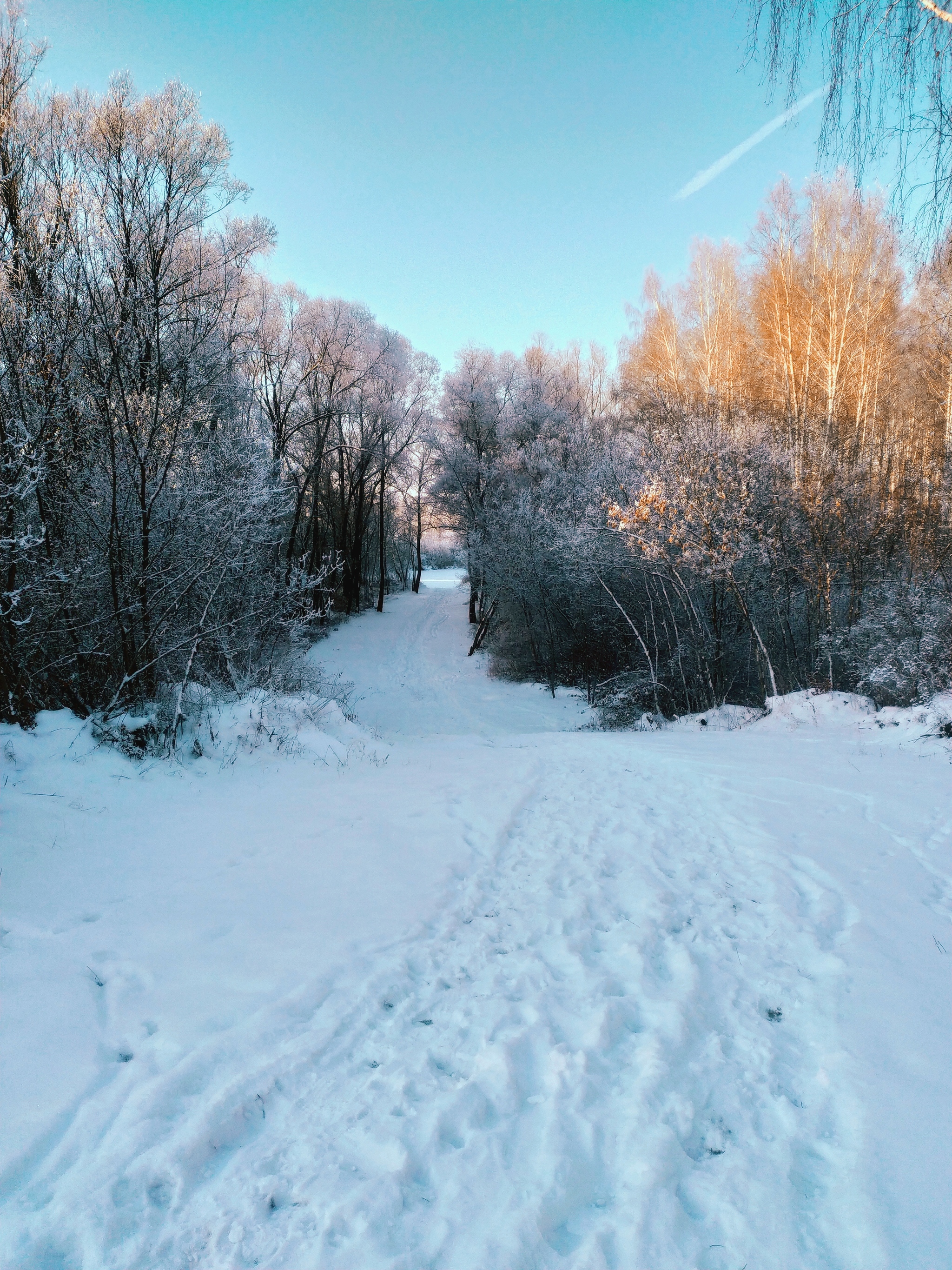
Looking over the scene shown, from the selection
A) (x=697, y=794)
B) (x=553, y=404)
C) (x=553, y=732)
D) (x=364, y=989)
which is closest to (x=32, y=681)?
(x=364, y=989)

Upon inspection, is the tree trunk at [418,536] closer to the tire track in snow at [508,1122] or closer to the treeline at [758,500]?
the treeline at [758,500]

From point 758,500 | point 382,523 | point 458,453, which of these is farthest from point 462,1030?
point 382,523

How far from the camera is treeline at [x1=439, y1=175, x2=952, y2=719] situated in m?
11.7

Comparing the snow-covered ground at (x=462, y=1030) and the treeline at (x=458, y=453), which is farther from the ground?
the treeline at (x=458, y=453)

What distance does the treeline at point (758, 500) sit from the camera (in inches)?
459

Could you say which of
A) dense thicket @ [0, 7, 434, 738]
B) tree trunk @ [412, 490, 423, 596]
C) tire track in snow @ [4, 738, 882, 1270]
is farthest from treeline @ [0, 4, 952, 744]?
tire track in snow @ [4, 738, 882, 1270]

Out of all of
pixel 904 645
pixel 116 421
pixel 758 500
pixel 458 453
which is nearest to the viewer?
pixel 116 421

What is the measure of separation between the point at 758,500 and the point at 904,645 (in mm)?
4585

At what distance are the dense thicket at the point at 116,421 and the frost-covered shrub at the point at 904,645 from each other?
915 centimetres

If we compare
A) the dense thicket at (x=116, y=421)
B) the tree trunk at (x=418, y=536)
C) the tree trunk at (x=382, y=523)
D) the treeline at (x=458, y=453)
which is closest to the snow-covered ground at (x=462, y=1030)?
the dense thicket at (x=116, y=421)

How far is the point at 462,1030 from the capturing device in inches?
95.0

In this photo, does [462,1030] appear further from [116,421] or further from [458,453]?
[458,453]

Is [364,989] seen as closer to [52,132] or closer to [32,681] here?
[32,681]

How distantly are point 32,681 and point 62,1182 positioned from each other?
5.17 metres
